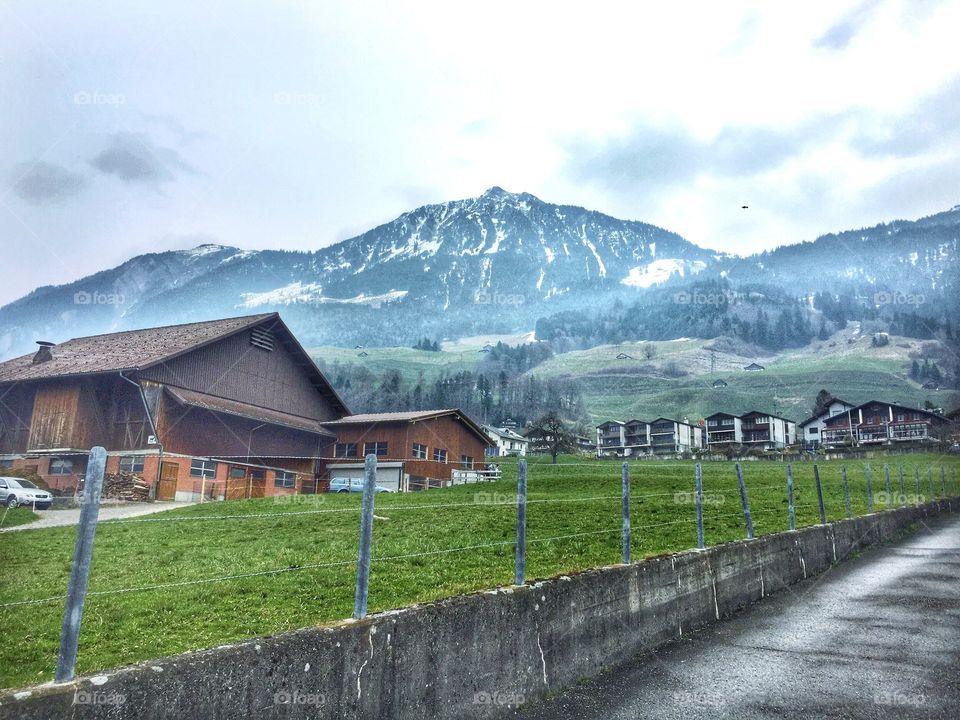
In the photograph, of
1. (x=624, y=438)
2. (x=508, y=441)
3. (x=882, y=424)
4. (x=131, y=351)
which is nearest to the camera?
(x=131, y=351)

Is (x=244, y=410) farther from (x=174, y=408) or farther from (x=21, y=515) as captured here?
(x=21, y=515)

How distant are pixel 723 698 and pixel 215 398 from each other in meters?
43.4

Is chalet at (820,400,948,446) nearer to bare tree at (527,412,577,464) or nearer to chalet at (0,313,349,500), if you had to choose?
bare tree at (527,412,577,464)

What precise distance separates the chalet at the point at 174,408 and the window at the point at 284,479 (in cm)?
A: 8

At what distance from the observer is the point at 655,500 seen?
Answer: 28.2m

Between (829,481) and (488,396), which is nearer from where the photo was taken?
(829,481)

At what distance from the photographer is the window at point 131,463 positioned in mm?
38781

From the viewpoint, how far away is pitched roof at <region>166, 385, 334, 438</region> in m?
41.1

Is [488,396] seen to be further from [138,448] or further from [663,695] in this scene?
[663,695]

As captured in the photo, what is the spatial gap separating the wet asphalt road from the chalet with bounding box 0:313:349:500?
94.9 ft

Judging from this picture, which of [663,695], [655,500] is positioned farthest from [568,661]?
[655,500]

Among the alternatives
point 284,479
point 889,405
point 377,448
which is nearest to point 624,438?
point 889,405

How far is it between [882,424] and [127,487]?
126m

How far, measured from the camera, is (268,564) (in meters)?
12.7
